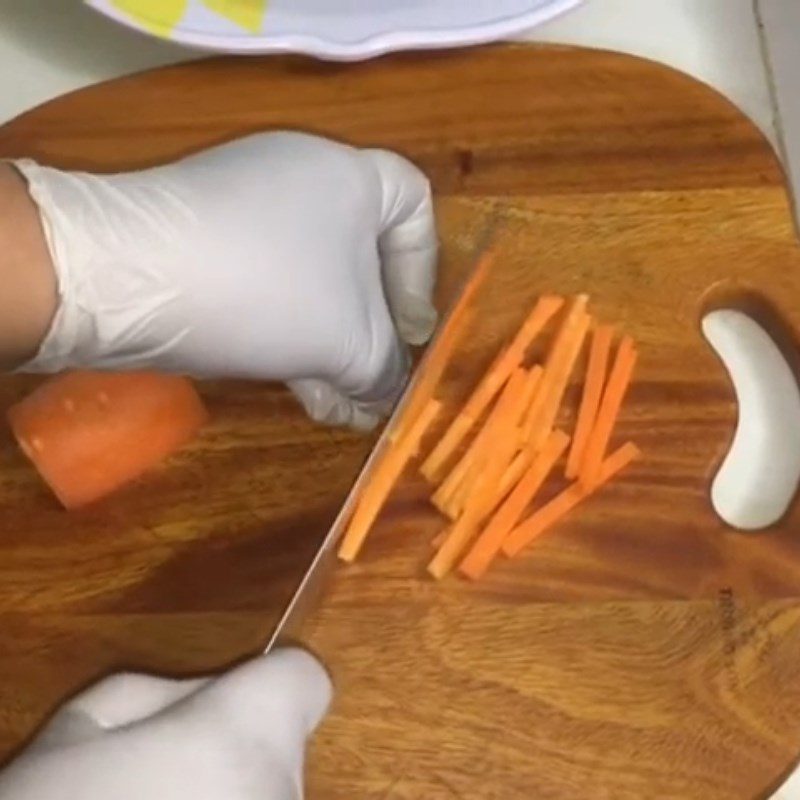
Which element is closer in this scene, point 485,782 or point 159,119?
point 485,782

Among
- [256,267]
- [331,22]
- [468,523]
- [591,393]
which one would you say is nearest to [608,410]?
[591,393]

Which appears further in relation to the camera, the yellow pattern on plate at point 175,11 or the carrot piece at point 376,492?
the yellow pattern on plate at point 175,11

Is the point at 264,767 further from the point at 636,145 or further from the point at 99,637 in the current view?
the point at 636,145

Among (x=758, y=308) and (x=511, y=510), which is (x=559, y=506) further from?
(x=758, y=308)

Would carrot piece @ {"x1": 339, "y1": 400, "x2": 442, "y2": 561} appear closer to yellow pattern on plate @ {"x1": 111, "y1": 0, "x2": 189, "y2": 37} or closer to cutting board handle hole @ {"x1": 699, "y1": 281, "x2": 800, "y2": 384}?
cutting board handle hole @ {"x1": 699, "y1": 281, "x2": 800, "y2": 384}

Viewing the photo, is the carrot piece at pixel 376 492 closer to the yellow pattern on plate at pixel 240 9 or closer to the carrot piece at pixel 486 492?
the carrot piece at pixel 486 492

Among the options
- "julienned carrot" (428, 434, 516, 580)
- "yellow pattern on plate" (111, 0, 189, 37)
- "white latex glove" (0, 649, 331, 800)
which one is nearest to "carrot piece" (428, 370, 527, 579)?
"julienned carrot" (428, 434, 516, 580)

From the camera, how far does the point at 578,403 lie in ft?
3.36

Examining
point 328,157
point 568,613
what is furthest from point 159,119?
point 568,613

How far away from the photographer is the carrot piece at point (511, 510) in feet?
3.26

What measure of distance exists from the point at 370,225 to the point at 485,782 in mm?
371

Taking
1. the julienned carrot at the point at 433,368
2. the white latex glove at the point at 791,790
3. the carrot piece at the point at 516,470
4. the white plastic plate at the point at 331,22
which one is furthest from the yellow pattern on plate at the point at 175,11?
the white latex glove at the point at 791,790

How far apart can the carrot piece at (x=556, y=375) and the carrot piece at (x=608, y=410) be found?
28mm

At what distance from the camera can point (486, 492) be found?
1008 millimetres
